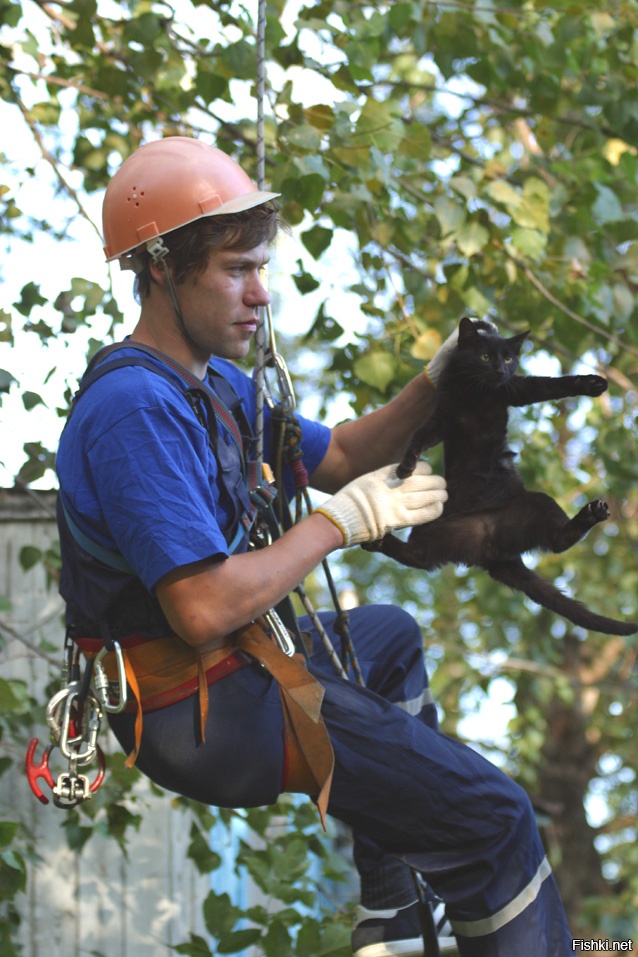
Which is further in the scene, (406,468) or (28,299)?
(28,299)

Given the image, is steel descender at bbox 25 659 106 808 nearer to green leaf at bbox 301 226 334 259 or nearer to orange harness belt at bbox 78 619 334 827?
orange harness belt at bbox 78 619 334 827

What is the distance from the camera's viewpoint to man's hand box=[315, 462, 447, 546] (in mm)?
2576

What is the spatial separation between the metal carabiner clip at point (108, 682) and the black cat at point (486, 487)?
2.40 ft

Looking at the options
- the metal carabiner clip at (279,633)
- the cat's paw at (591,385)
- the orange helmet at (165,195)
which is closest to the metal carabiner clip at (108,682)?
the metal carabiner clip at (279,633)

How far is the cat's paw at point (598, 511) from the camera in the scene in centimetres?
253

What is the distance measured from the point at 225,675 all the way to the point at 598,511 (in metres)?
0.88

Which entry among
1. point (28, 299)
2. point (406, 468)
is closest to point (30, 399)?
point (28, 299)

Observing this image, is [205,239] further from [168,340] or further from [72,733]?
[72,733]

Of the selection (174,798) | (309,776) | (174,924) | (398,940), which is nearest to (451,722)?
(174,924)

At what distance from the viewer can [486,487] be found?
2.78m

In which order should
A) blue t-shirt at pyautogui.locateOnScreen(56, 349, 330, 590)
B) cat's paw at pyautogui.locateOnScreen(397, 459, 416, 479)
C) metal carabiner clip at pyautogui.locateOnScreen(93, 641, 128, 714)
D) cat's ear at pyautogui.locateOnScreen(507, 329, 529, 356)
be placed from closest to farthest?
blue t-shirt at pyautogui.locateOnScreen(56, 349, 330, 590), metal carabiner clip at pyautogui.locateOnScreen(93, 641, 128, 714), cat's paw at pyautogui.locateOnScreen(397, 459, 416, 479), cat's ear at pyautogui.locateOnScreen(507, 329, 529, 356)

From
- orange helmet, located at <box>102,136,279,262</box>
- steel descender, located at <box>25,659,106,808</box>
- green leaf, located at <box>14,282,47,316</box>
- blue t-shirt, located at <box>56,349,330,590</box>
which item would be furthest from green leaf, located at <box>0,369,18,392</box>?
steel descender, located at <box>25,659,106,808</box>

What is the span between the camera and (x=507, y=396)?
2758mm

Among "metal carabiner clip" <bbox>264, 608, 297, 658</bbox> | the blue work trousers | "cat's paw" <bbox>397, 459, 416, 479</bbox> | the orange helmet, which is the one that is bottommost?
the blue work trousers
